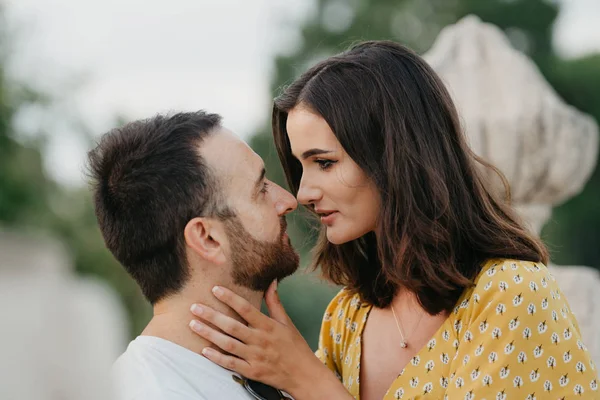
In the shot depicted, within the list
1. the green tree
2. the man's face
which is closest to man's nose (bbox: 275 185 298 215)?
the man's face

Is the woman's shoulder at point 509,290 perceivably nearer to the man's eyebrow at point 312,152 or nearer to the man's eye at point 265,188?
the man's eyebrow at point 312,152

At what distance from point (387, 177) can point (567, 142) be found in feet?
9.30

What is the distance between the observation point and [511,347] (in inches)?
93.1

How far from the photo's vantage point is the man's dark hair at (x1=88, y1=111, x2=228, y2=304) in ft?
8.10

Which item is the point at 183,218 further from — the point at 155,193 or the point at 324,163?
the point at 324,163

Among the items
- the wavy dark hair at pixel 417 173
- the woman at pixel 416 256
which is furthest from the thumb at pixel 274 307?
the wavy dark hair at pixel 417 173

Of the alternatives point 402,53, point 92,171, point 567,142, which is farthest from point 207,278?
point 567,142

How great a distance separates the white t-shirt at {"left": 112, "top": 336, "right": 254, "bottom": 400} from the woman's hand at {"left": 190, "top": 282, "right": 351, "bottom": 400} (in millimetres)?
49

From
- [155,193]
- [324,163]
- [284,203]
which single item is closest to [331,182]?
[324,163]

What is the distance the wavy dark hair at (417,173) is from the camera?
104 inches

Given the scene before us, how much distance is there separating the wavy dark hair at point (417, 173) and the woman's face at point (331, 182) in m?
0.04

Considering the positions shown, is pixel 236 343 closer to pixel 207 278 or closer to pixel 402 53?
pixel 207 278

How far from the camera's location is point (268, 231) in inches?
101

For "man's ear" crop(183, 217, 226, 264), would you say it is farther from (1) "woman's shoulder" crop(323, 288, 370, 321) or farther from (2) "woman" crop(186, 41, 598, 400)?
(1) "woman's shoulder" crop(323, 288, 370, 321)
